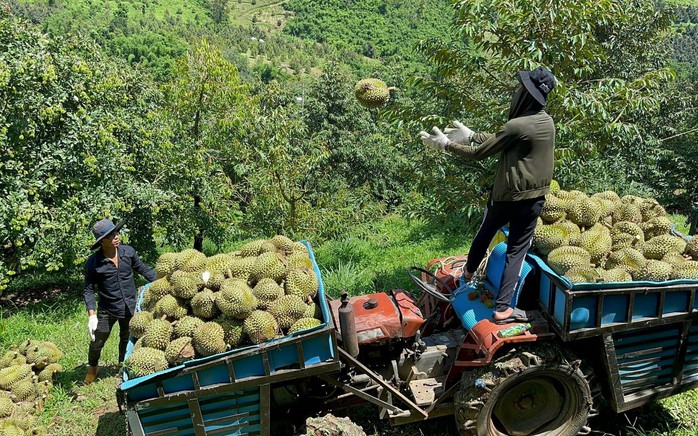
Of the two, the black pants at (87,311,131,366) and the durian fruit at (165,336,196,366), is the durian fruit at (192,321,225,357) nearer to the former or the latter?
the durian fruit at (165,336,196,366)

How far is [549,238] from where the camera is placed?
14.1 ft

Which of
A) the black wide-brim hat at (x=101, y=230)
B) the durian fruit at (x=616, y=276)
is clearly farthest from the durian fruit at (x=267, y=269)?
the durian fruit at (x=616, y=276)

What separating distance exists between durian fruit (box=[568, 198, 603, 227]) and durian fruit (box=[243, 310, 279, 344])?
2.84 m

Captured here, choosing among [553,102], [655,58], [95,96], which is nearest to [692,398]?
[553,102]

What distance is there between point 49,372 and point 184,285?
8.74 ft

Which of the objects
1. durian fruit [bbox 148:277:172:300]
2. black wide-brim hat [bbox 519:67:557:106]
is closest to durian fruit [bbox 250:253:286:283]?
durian fruit [bbox 148:277:172:300]

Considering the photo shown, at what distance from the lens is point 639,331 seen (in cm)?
405

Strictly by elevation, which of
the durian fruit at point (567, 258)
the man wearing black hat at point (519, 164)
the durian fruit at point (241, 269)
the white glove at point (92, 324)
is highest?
the man wearing black hat at point (519, 164)

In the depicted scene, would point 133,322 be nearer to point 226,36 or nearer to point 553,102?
point 553,102

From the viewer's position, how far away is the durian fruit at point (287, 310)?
3.74m

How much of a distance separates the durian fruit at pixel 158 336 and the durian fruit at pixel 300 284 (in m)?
0.93

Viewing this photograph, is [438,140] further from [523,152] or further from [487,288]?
[487,288]

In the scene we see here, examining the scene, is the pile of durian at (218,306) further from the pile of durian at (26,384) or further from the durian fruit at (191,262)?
the pile of durian at (26,384)

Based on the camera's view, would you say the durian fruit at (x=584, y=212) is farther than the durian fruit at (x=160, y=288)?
Yes
